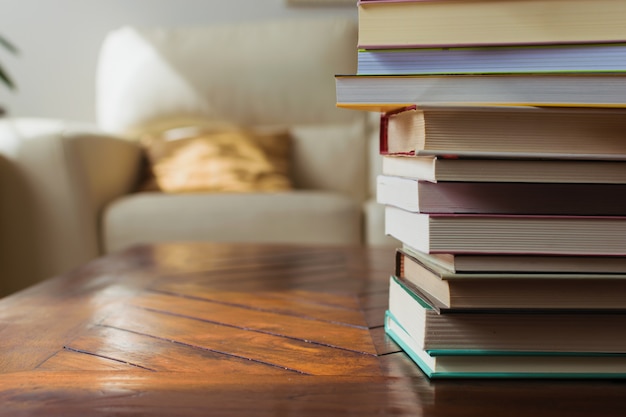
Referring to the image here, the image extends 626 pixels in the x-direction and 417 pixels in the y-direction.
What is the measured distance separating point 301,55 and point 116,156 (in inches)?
35.9

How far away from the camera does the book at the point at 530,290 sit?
45 cm

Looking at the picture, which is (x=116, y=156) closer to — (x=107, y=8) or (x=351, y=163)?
(x=351, y=163)

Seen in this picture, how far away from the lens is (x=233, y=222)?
2.10m

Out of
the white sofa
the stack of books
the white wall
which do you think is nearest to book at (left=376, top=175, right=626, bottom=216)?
the stack of books

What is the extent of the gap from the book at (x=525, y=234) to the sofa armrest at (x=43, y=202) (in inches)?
70.0

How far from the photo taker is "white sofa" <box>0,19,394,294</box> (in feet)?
6.73

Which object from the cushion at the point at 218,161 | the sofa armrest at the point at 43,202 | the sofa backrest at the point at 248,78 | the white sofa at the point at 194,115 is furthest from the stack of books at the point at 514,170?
the sofa backrest at the point at 248,78

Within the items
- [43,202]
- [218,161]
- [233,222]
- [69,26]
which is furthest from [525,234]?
[69,26]

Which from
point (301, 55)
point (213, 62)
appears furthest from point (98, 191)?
point (301, 55)

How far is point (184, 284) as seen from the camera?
2.91 feet

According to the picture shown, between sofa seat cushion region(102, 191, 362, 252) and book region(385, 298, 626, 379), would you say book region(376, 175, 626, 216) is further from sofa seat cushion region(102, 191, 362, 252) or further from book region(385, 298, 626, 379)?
sofa seat cushion region(102, 191, 362, 252)

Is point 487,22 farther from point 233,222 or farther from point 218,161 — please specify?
point 218,161

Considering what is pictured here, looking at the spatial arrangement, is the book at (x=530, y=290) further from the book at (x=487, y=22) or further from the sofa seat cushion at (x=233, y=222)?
the sofa seat cushion at (x=233, y=222)

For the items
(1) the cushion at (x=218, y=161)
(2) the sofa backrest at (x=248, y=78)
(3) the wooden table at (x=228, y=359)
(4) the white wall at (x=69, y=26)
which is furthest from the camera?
(4) the white wall at (x=69, y=26)
